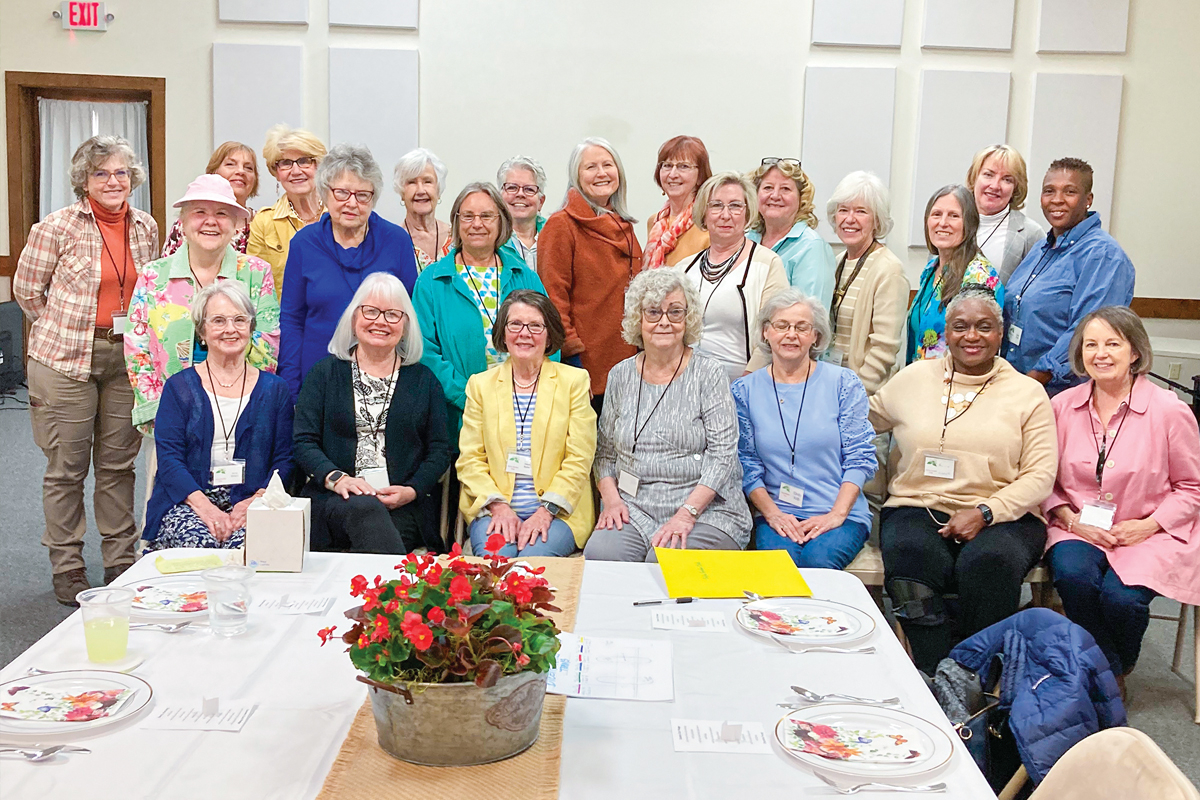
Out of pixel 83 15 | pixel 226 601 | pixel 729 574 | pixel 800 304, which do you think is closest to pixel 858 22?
pixel 800 304

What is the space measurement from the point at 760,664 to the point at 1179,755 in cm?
190

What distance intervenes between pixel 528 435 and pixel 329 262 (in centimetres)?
96

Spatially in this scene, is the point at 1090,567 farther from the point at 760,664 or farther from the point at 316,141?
the point at 316,141

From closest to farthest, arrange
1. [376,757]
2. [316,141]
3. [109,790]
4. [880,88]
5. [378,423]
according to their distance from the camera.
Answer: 1. [109,790]
2. [376,757]
3. [378,423]
4. [316,141]
5. [880,88]

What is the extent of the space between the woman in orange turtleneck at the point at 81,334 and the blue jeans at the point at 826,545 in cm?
243

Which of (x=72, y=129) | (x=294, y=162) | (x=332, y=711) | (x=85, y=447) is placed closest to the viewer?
(x=332, y=711)

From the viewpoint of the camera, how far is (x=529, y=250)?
4172mm

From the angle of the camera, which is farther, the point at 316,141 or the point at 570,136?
the point at 570,136

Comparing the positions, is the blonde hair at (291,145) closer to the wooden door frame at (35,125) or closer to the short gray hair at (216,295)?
the short gray hair at (216,295)

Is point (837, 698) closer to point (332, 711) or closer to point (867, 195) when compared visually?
point (332, 711)

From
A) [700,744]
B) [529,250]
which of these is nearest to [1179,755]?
[700,744]

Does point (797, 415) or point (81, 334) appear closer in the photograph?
point (797, 415)

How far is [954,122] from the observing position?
670 centimetres

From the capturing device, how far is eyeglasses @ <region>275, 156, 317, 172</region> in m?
4.09
